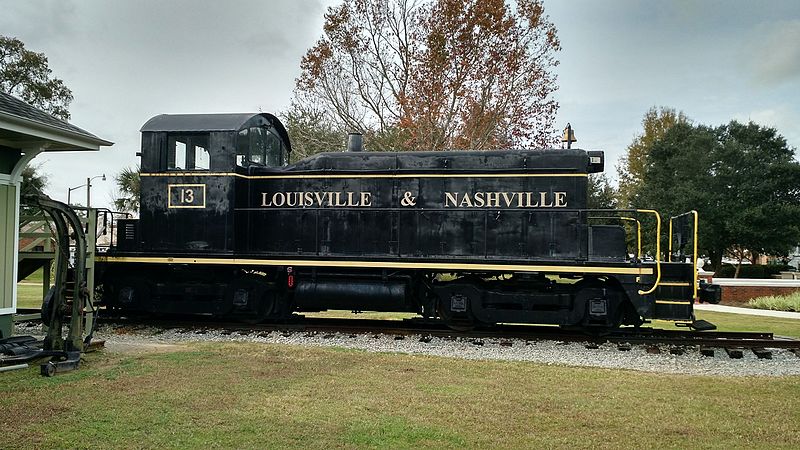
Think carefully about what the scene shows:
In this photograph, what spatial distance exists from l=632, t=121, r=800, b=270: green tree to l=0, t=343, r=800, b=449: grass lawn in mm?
31954

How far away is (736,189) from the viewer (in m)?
37.3

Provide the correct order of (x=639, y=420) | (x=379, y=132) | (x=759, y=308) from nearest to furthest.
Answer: (x=639, y=420) < (x=759, y=308) < (x=379, y=132)

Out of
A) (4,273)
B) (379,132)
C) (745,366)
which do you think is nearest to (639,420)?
(745,366)

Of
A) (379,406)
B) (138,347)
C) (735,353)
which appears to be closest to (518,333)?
(735,353)

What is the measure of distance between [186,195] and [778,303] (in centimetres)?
1856

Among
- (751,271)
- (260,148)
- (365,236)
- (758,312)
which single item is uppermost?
(260,148)

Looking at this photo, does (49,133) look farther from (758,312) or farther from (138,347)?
(758,312)

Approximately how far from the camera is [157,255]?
11.9m

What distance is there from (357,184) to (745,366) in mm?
6930

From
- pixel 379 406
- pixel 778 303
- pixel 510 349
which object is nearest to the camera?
pixel 379 406

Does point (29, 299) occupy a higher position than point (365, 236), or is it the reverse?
point (365, 236)

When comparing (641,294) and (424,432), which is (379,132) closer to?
(641,294)

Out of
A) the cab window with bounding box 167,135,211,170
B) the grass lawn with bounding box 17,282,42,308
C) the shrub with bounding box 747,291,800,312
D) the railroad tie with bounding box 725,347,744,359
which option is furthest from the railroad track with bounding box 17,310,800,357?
the shrub with bounding box 747,291,800,312

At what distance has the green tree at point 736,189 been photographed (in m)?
36.0
